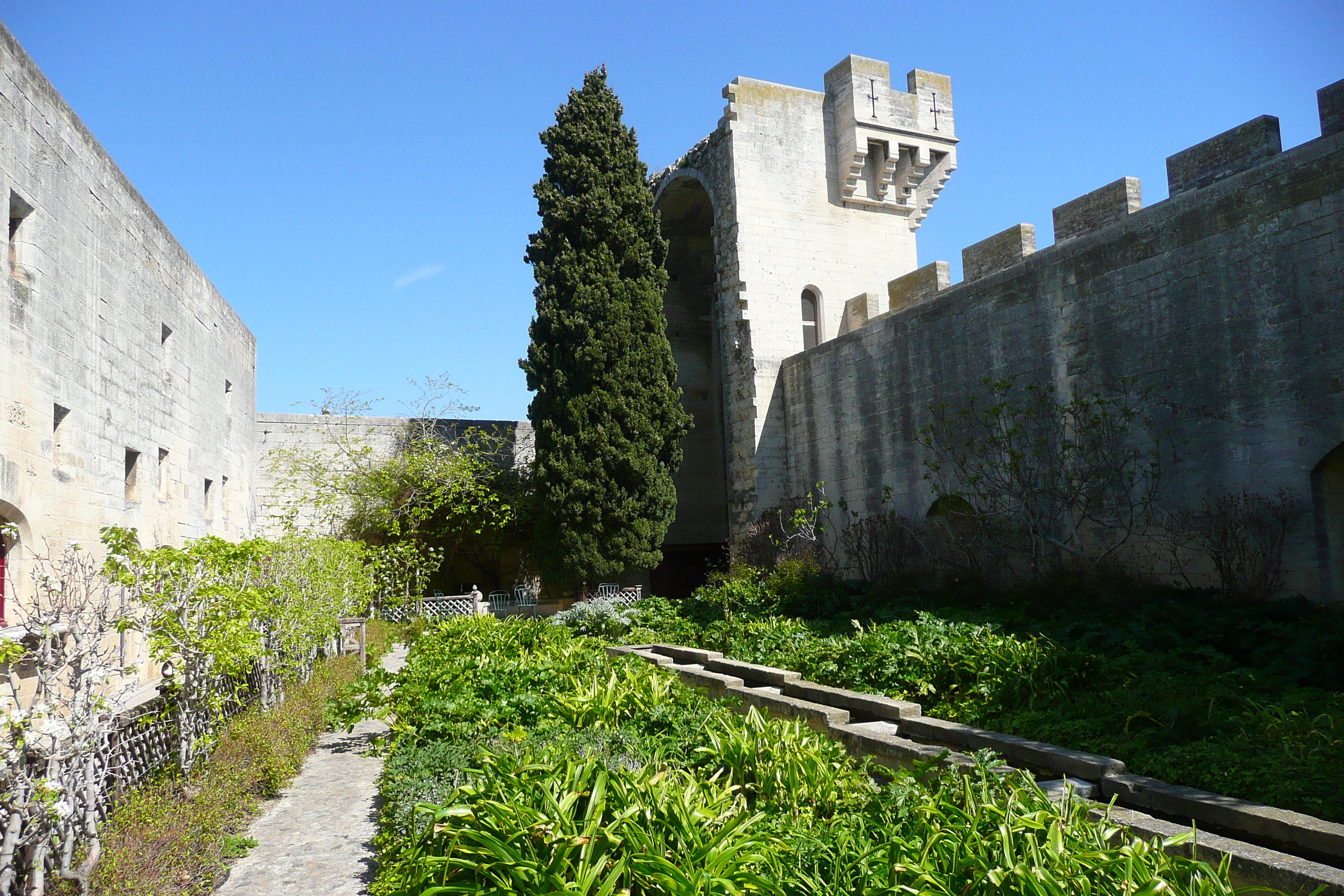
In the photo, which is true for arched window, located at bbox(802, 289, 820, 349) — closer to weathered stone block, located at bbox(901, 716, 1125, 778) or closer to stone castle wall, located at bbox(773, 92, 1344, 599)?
stone castle wall, located at bbox(773, 92, 1344, 599)

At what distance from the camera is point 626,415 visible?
56.0 feet

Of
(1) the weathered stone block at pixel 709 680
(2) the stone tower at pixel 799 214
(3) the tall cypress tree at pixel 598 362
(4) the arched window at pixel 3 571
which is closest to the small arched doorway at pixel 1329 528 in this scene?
(1) the weathered stone block at pixel 709 680

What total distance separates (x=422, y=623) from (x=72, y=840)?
41.0 feet

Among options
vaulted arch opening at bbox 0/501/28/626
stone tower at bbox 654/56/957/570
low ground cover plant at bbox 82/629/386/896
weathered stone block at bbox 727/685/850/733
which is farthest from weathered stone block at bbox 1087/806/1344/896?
stone tower at bbox 654/56/957/570

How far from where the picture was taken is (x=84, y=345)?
8656 mm

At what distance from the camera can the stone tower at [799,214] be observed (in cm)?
Answer: 1739

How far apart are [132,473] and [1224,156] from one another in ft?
43.1

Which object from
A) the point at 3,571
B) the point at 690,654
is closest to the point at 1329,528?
the point at 690,654

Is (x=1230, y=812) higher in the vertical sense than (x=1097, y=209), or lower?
lower

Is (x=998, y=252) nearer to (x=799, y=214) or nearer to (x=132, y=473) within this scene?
(x=799, y=214)

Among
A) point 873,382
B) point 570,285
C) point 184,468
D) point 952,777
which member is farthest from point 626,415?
point 952,777

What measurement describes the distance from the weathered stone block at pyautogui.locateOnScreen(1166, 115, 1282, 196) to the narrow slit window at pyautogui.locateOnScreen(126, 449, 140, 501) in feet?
41.2

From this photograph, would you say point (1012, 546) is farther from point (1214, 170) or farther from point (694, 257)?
point (694, 257)

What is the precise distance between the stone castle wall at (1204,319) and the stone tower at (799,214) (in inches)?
148
